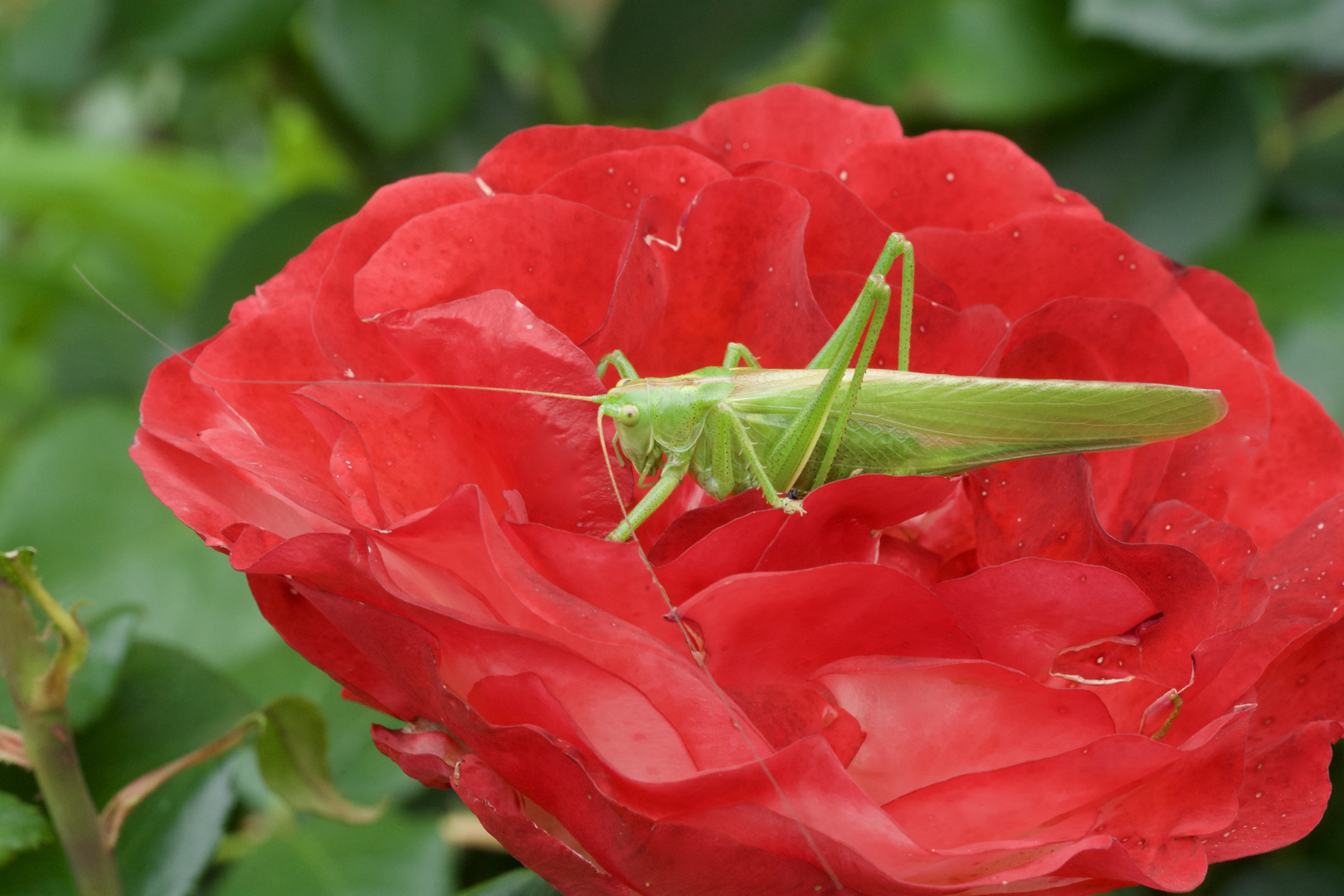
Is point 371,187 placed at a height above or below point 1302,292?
above

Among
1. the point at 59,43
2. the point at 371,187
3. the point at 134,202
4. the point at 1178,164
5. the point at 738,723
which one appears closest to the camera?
the point at 738,723


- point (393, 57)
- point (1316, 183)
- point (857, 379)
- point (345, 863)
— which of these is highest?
point (393, 57)

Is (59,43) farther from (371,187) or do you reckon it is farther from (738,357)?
(738,357)

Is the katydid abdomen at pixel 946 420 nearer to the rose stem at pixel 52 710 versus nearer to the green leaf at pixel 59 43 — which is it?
the rose stem at pixel 52 710

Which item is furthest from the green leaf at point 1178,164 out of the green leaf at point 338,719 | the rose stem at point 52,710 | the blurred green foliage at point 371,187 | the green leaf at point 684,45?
the rose stem at point 52,710

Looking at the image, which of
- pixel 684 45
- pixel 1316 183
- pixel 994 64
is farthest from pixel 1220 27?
pixel 684 45

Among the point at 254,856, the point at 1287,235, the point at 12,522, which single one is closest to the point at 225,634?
the point at 12,522

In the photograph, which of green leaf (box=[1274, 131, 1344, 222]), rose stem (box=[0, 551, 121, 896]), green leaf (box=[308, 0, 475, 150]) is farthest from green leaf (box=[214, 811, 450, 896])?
green leaf (box=[1274, 131, 1344, 222])

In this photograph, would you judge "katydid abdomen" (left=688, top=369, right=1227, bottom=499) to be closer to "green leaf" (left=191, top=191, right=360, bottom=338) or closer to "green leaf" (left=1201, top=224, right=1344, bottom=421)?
"green leaf" (left=1201, top=224, right=1344, bottom=421)
